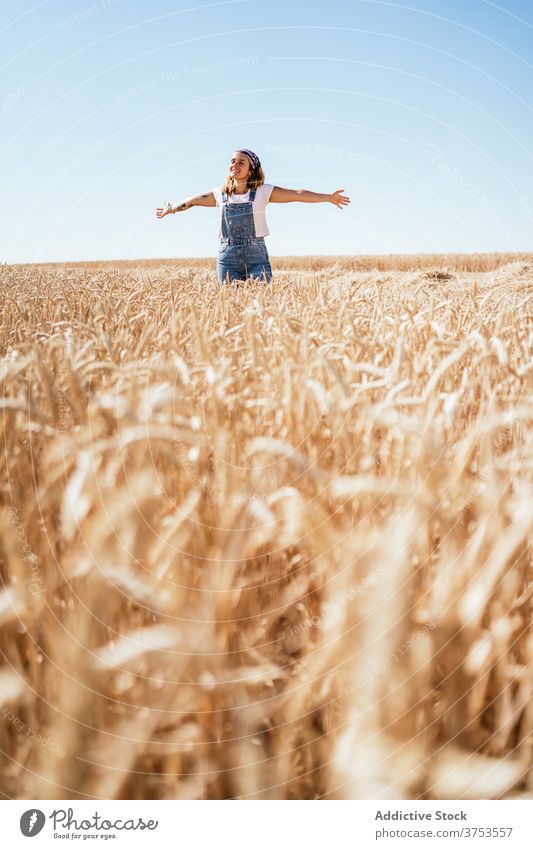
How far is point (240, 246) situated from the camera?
4.99 m

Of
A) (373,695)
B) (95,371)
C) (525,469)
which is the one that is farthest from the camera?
(95,371)

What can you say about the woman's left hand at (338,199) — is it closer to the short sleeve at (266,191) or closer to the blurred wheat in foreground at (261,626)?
the short sleeve at (266,191)

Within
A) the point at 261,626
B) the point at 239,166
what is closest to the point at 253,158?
the point at 239,166

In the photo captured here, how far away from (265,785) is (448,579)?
1.16 feet

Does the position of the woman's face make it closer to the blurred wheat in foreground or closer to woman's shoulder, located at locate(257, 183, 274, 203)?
woman's shoulder, located at locate(257, 183, 274, 203)

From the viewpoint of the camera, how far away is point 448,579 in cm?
74

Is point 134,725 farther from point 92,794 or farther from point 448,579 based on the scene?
point 448,579

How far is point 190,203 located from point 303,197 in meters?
0.99

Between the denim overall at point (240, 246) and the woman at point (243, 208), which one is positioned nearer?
the woman at point (243, 208)

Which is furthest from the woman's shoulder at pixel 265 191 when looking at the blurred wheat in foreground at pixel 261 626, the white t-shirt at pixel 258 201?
the blurred wheat in foreground at pixel 261 626

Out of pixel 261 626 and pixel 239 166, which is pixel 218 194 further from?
pixel 261 626

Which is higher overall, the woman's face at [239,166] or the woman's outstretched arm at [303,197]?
the woman's face at [239,166]

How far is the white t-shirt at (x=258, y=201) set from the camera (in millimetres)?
4770
